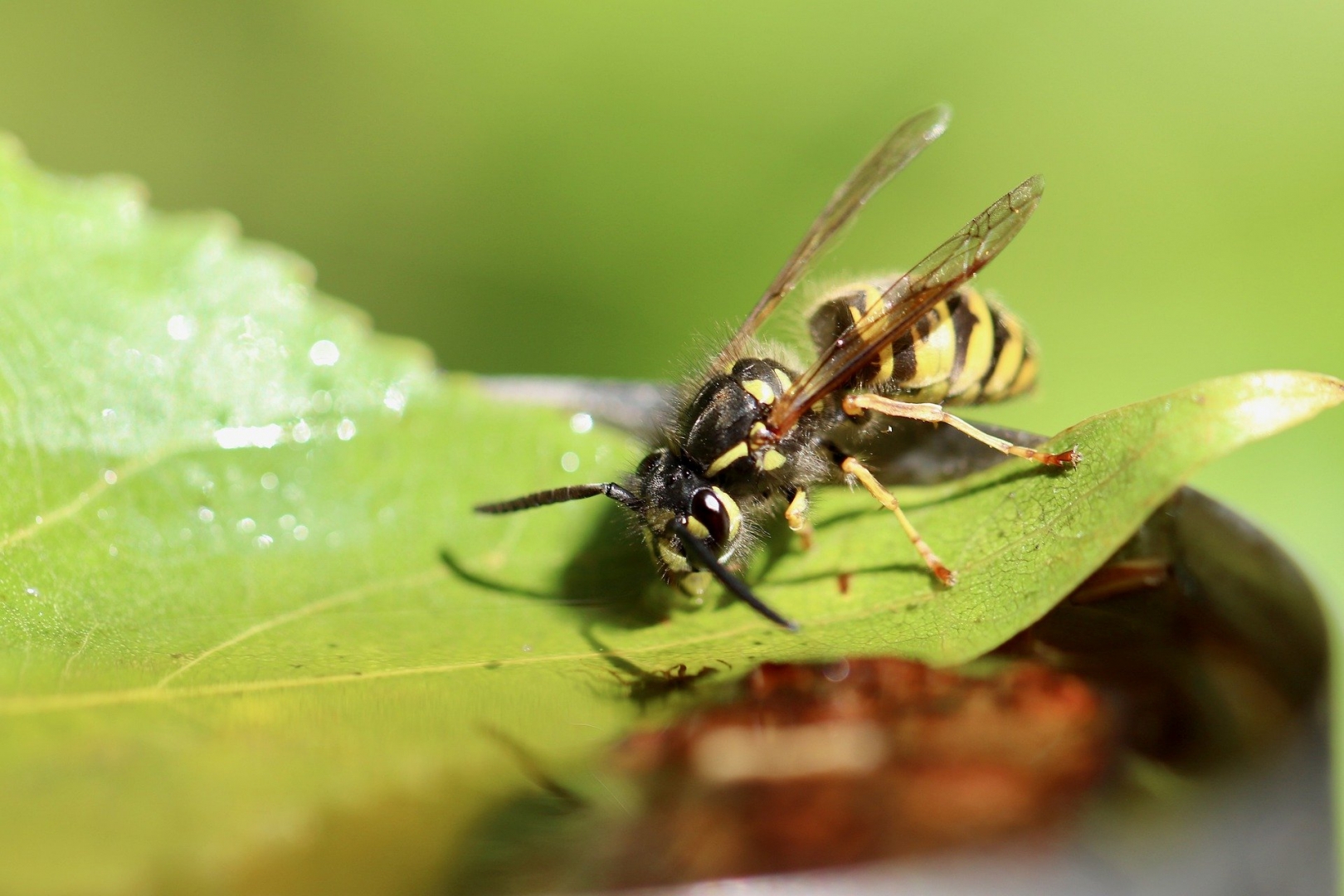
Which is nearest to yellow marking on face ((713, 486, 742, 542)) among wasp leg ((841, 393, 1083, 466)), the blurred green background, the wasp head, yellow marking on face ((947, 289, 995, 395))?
the wasp head

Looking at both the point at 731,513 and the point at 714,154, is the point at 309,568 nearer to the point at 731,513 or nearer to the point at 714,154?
the point at 731,513

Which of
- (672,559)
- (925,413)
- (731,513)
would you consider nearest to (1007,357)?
(925,413)

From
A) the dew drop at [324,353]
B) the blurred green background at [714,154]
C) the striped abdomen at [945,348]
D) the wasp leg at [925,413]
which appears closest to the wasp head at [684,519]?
the wasp leg at [925,413]

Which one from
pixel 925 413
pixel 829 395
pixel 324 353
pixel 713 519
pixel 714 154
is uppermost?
pixel 714 154

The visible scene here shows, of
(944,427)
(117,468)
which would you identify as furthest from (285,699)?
(944,427)

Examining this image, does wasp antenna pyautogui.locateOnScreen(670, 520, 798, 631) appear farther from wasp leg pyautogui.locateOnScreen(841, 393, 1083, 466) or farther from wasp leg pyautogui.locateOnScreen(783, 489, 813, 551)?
wasp leg pyautogui.locateOnScreen(841, 393, 1083, 466)

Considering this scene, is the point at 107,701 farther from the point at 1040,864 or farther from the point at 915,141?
the point at 915,141
